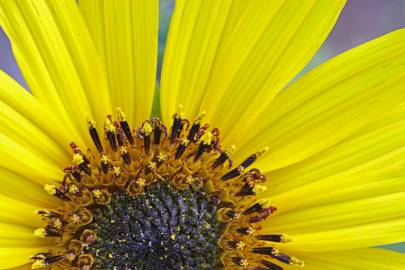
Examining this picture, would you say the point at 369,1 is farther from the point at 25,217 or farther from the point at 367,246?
the point at 25,217

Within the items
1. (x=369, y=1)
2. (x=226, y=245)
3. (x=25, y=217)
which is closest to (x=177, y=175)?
(x=226, y=245)

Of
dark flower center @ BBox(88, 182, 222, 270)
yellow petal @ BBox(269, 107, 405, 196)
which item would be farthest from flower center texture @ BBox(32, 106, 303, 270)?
yellow petal @ BBox(269, 107, 405, 196)

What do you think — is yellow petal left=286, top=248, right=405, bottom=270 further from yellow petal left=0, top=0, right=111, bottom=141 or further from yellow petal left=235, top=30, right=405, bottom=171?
yellow petal left=0, top=0, right=111, bottom=141

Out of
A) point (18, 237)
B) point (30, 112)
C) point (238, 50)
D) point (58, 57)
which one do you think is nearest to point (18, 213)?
point (18, 237)

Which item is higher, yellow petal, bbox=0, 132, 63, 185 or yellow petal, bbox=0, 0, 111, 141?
yellow petal, bbox=0, 0, 111, 141

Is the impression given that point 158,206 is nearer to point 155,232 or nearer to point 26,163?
point 155,232

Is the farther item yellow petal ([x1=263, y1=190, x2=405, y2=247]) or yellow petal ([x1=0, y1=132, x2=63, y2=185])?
yellow petal ([x1=263, y1=190, x2=405, y2=247])
